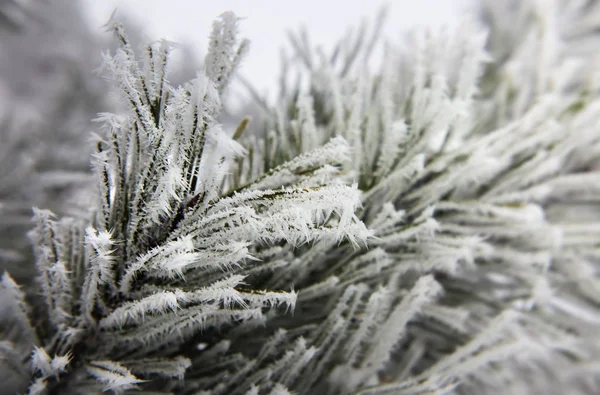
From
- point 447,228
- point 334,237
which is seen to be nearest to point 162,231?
point 334,237

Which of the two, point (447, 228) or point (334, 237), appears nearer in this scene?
point (334, 237)

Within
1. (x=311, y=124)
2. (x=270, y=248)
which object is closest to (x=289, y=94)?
(x=311, y=124)

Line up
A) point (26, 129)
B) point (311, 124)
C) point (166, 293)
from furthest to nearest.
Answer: point (26, 129) < point (311, 124) < point (166, 293)

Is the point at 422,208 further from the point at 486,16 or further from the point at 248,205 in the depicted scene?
the point at 486,16

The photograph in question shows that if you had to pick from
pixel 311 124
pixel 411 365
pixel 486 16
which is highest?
pixel 486 16

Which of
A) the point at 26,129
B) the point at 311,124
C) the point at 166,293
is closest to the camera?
the point at 166,293

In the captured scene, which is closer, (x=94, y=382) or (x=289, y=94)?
(x=94, y=382)

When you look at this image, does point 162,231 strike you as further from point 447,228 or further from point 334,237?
point 447,228

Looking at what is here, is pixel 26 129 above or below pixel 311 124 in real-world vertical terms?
above
